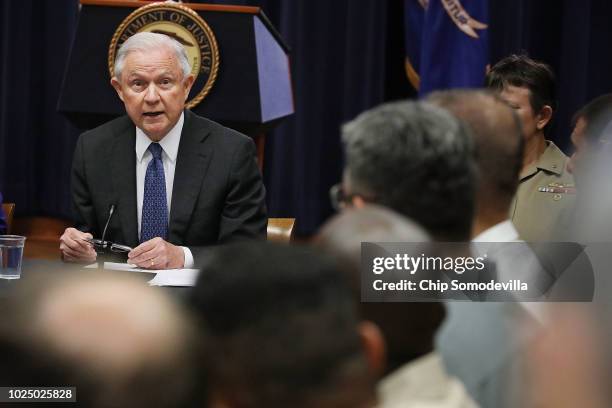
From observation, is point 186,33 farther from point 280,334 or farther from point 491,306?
point 280,334

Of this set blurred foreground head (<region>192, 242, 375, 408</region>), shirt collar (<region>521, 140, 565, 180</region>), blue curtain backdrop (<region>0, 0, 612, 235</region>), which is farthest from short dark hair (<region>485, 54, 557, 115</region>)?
blurred foreground head (<region>192, 242, 375, 408</region>)

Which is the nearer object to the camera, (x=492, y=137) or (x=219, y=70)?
(x=492, y=137)

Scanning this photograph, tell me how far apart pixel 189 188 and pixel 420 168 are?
2089 millimetres

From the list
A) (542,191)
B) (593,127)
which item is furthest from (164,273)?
(542,191)

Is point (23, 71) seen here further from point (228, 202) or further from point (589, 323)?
point (589, 323)

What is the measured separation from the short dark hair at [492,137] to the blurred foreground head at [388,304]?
0.51 meters

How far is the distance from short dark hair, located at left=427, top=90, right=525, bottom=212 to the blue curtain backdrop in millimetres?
3683

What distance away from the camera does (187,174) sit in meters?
3.10

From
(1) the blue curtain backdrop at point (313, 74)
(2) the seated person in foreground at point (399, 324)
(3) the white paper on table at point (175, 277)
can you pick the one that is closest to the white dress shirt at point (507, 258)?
(2) the seated person in foreground at point (399, 324)

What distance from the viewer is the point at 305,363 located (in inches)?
24.9

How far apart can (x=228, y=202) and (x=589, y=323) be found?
2247 millimetres

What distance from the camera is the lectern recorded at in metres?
3.67

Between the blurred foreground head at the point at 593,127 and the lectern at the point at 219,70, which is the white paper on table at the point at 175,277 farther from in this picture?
the lectern at the point at 219,70

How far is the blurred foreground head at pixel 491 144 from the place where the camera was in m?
1.42
